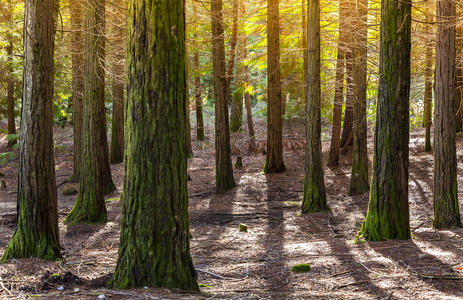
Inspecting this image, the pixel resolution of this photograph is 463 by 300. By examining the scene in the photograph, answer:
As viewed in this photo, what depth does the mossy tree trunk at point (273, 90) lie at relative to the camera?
1447 centimetres

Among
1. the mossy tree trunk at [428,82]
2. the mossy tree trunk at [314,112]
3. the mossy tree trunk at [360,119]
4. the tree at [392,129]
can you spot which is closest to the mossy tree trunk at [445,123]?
the tree at [392,129]

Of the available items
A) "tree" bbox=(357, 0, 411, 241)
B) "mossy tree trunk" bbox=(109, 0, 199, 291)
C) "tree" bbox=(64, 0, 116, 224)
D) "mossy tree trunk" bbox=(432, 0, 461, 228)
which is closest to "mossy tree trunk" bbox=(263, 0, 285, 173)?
"mossy tree trunk" bbox=(432, 0, 461, 228)

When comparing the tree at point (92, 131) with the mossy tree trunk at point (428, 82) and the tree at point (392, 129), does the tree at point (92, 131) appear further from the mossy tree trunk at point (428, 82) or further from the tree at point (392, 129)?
the mossy tree trunk at point (428, 82)

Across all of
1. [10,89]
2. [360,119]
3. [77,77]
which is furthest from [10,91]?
[360,119]

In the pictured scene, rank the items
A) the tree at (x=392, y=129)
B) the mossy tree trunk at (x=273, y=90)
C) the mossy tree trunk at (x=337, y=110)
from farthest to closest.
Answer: the mossy tree trunk at (x=337, y=110) → the mossy tree trunk at (x=273, y=90) → the tree at (x=392, y=129)

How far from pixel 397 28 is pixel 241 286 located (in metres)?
4.93

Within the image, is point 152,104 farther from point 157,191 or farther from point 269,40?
point 269,40

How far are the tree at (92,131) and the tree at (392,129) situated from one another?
625 cm

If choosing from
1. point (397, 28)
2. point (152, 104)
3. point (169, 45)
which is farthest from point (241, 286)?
point (397, 28)

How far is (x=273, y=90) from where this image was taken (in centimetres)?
1494

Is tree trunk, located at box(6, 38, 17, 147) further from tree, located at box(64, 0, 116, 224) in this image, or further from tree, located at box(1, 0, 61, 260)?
tree, located at box(1, 0, 61, 260)

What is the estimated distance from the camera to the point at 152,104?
13.5ft

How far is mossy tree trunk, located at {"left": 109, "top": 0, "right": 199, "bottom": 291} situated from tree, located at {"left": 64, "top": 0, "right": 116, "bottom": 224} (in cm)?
568

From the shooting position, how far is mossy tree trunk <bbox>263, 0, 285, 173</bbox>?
14469 millimetres
